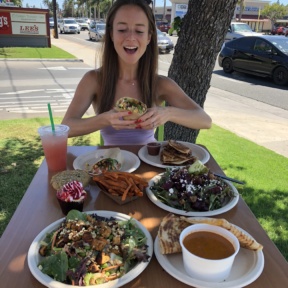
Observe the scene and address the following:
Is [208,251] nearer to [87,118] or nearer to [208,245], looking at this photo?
[208,245]

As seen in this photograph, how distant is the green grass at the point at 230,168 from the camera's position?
3162mm

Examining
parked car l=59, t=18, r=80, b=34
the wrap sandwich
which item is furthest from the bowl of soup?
parked car l=59, t=18, r=80, b=34

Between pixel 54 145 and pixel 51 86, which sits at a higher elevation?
pixel 54 145

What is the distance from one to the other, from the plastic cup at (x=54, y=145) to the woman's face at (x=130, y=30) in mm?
913

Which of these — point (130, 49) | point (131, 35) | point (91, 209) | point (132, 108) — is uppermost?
point (131, 35)

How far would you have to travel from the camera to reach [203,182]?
161 cm

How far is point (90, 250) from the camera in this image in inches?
44.0

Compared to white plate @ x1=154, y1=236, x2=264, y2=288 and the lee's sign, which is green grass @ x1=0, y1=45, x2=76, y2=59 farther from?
white plate @ x1=154, y1=236, x2=264, y2=288

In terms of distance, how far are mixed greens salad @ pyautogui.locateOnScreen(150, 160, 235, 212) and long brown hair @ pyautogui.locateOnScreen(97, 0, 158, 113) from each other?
1228 mm

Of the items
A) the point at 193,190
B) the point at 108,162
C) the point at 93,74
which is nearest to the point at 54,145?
the point at 108,162

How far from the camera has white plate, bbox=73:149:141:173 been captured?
1956mm

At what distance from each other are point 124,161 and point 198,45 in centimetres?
175

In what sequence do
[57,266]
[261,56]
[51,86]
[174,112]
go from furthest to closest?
[261,56]
[51,86]
[174,112]
[57,266]

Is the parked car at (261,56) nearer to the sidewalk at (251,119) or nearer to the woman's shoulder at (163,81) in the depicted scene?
the sidewalk at (251,119)
